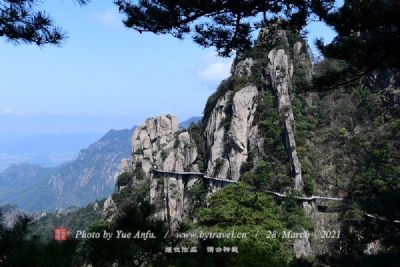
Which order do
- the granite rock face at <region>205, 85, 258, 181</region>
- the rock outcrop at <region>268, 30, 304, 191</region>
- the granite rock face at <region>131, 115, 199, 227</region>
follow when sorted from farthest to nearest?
the granite rock face at <region>131, 115, 199, 227</region> → the granite rock face at <region>205, 85, 258, 181</region> → the rock outcrop at <region>268, 30, 304, 191</region>

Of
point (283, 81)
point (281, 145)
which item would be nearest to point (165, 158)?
point (281, 145)

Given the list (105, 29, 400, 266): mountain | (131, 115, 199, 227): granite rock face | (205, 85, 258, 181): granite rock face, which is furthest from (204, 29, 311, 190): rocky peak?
(131, 115, 199, 227): granite rock face

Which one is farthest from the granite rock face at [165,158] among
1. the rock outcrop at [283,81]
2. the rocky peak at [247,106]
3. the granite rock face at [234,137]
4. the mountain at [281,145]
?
the rock outcrop at [283,81]

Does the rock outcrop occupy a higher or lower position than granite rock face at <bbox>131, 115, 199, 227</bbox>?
higher

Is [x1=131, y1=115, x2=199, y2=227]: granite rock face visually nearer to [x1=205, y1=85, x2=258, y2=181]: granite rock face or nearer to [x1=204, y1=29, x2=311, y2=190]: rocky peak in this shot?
[x1=204, y1=29, x2=311, y2=190]: rocky peak

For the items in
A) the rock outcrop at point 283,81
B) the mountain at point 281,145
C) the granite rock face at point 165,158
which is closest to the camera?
the mountain at point 281,145

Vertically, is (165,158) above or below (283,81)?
below

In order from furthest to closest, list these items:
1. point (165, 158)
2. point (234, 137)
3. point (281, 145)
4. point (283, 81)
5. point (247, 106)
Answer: point (165, 158) < point (247, 106) < point (283, 81) < point (234, 137) < point (281, 145)

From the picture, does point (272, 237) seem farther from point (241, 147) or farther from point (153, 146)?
point (153, 146)

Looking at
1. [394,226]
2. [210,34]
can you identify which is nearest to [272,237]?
[394,226]

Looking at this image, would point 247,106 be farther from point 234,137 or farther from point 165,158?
point 165,158

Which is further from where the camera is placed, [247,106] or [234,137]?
[247,106]

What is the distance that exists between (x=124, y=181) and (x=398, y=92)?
31.4m

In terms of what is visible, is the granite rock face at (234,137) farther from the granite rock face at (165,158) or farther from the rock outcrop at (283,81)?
the granite rock face at (165,158)
